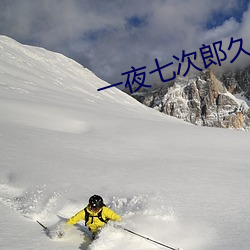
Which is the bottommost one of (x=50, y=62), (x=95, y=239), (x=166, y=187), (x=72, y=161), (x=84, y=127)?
(x=95, y=239)

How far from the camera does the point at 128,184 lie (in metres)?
7.66

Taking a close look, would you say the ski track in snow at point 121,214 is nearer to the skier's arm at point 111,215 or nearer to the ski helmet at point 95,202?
the skier's arm at point 111,215

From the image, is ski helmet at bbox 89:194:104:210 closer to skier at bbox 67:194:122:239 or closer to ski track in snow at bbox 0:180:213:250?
skier at bbox 67:194:122:239

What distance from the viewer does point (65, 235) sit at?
5363 millimetres

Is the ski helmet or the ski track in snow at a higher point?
the ski helmet

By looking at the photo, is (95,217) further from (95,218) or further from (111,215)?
(111,215)

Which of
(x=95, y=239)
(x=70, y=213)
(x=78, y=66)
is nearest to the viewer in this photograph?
(x=95, y=239)

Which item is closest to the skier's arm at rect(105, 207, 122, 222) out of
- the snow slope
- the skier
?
the skier

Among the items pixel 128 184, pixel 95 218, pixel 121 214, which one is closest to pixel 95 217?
pixel 95 218

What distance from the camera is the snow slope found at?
17.1 feet

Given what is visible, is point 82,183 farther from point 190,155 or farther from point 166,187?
point 190,155

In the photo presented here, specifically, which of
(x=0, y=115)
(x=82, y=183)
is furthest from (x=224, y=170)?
(x=0, y=115)

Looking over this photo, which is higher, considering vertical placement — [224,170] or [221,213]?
[224,170]

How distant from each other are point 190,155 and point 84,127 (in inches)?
256
